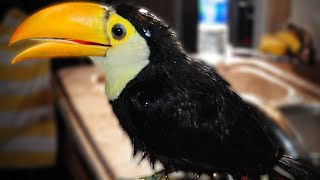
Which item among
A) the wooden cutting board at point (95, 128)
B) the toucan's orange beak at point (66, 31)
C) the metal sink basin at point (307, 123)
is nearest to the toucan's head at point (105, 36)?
the toucan's orange beak at point (66, 31)

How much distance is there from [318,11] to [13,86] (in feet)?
5.53

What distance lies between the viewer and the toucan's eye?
38 cm

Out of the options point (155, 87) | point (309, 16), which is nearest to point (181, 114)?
point (155, 87)

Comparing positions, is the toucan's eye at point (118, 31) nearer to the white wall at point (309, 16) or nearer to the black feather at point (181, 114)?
the black feather at point (181, 114)

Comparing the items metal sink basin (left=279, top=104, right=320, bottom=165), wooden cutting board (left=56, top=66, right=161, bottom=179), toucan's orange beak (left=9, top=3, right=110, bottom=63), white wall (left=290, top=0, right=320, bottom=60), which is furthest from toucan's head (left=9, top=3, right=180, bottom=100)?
white wall (left=290, top=0, right=320, bottom=60)

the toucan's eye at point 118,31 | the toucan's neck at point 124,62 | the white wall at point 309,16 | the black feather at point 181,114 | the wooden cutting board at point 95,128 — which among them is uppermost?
the toucan's eye at point 118,31

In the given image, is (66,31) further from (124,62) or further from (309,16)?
(309,16)

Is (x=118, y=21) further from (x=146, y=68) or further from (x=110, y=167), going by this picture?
(x=110, y=167)

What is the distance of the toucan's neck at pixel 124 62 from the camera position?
1.23ft

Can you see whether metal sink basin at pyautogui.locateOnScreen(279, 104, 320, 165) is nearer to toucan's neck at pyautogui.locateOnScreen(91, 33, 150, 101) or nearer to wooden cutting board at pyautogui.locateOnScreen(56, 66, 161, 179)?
wooden cutting board at pyautogui.locateOnScreen(56, 66, 161, 179)

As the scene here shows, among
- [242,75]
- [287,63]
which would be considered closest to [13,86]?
[242,75]

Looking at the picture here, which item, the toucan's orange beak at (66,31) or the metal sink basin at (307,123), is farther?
the metal sink basin at (307,123)

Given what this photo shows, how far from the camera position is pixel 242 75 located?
219 cm

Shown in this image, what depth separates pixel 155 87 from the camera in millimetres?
386
